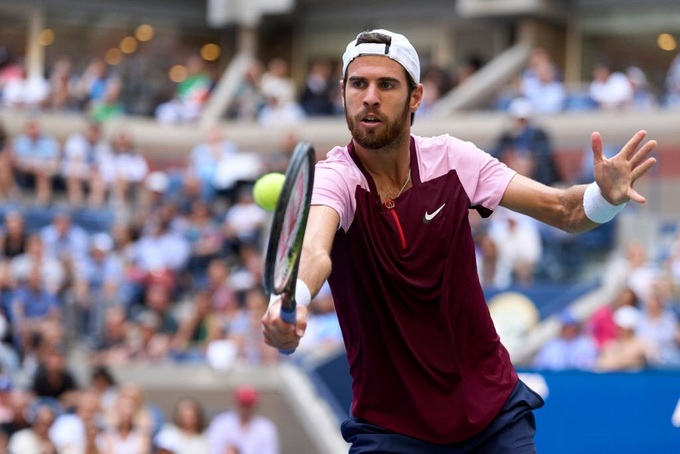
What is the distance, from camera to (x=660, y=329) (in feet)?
37.2

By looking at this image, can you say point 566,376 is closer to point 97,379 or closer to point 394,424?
point 394,424

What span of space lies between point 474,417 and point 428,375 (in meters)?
0.23

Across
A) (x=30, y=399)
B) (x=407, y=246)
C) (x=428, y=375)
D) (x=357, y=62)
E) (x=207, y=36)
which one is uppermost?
(x=207, y=36)

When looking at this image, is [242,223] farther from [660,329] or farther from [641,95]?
[660,329]

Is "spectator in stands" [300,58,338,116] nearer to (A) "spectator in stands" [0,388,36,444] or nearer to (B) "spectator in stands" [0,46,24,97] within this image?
(B) "spectator in stands" [0,46,24,97]

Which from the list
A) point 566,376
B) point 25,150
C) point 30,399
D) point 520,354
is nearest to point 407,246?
point 566,376

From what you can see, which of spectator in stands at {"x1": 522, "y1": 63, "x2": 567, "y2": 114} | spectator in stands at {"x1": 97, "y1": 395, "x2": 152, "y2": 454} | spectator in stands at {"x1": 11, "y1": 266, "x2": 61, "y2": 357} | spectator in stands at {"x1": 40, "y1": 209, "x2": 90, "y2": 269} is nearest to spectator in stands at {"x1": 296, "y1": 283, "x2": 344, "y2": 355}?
spectator in stands at {"x1": 97, "y1": 395, "x2": 152, "y2": 454}

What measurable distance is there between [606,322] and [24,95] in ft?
42.1

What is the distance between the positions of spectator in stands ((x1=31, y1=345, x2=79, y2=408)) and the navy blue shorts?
8.65 m

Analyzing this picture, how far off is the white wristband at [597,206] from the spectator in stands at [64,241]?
11.7 meters

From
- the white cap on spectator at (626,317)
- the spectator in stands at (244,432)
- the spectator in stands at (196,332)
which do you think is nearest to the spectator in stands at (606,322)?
the white cap on spectator at (626,317)

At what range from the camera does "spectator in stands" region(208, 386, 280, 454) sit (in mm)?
12133

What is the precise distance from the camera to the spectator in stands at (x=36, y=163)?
18.3 meters

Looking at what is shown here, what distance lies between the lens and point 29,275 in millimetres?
14906
